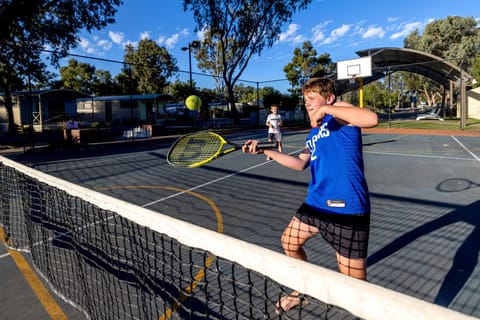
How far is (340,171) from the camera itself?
91.7 inches

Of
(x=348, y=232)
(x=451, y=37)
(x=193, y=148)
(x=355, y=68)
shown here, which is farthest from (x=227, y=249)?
(x=451, y=37)

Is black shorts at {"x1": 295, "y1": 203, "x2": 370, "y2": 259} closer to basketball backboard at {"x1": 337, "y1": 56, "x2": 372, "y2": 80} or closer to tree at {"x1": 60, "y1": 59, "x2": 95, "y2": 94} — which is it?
basketball backboard at {"x1": 337, "y1": 56, "x2": 372, "y2": 80}

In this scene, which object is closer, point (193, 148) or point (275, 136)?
point (193, 148)

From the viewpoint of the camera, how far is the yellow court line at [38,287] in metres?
3.00

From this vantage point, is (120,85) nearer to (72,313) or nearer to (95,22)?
(95,22)

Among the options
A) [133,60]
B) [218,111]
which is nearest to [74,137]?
[218,111]

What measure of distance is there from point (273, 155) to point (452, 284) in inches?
88.8

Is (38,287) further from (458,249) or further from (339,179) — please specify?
(458,249)

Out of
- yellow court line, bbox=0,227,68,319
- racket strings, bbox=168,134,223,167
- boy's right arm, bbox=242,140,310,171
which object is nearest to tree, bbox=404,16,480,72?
racket strings, bbox=168,134,223,167

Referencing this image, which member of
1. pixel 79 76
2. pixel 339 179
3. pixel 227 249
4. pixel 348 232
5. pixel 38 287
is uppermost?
pixel 79 76

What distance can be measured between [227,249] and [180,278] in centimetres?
109

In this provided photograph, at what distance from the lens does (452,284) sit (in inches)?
126

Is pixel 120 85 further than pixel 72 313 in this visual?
Yes

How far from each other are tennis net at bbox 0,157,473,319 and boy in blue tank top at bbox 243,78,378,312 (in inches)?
19.4
